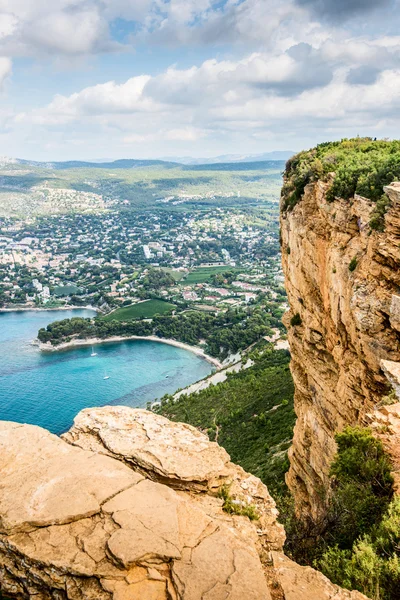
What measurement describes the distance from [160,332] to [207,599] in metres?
83.0

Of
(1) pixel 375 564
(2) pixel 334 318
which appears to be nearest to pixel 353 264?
(2) pixel 334 318

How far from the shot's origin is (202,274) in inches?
5315

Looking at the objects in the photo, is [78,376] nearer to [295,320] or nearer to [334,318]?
[295,320]

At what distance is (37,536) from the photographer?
486 centimetres

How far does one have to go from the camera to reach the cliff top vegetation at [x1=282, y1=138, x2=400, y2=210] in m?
11.8

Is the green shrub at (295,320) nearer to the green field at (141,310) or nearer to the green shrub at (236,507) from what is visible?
the green shrub at (236,507)

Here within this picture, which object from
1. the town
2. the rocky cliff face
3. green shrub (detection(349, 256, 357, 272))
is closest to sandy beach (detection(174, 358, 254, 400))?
the town

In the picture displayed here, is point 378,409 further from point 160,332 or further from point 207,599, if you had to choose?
point 160,332

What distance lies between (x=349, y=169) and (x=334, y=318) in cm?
520

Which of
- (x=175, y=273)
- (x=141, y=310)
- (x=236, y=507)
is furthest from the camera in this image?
(x=175, y=273)

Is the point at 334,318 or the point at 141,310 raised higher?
the point at 334,318

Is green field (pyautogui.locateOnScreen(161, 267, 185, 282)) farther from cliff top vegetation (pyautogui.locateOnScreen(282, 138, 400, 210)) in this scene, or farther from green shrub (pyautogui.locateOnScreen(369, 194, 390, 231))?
green shrub (pyautogui.locateOnScreen(369, 194, 390, 231))

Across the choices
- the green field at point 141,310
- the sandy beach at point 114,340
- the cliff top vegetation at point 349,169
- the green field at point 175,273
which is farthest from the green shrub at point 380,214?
the green field at point 175,273

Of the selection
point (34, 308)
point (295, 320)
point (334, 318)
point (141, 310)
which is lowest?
point (34, 308)
